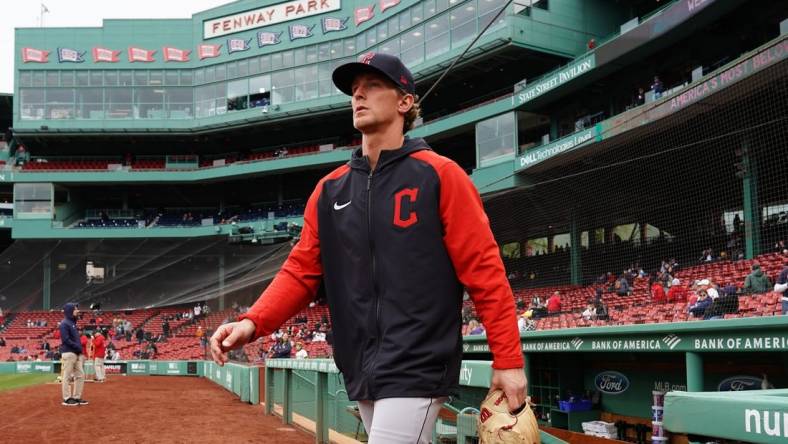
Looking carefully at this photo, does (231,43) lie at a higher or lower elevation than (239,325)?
higher

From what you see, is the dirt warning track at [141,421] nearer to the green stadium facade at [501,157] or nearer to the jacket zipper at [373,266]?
the green stadium facade at [501,157]

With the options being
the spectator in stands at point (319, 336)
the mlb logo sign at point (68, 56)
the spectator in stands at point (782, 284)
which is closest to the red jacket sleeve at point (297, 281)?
the spectator in stands at point (782, 284)

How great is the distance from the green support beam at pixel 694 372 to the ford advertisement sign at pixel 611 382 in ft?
11.4

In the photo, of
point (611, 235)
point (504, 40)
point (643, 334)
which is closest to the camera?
point (643, 334)

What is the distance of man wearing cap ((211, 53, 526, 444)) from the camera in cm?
245

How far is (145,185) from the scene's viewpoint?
50.1 metres

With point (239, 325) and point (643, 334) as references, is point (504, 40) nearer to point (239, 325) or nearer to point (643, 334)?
point (643, 334)

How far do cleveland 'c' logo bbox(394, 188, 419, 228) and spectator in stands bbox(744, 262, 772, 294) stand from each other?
8852 millimetres

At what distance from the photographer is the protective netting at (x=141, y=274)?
23.7 meters

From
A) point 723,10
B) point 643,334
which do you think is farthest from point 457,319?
point 723,10

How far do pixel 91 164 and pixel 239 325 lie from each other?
51.3m

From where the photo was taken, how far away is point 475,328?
11930mm

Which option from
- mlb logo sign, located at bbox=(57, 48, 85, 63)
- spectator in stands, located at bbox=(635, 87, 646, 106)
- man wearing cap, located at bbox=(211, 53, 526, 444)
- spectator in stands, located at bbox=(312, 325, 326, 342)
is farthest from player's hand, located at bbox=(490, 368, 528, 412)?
mlb logo sign, located at bbox=(57, 48, 85, 63)

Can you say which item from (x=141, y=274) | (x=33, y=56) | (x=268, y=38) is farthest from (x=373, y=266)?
(x=33, y=56)
